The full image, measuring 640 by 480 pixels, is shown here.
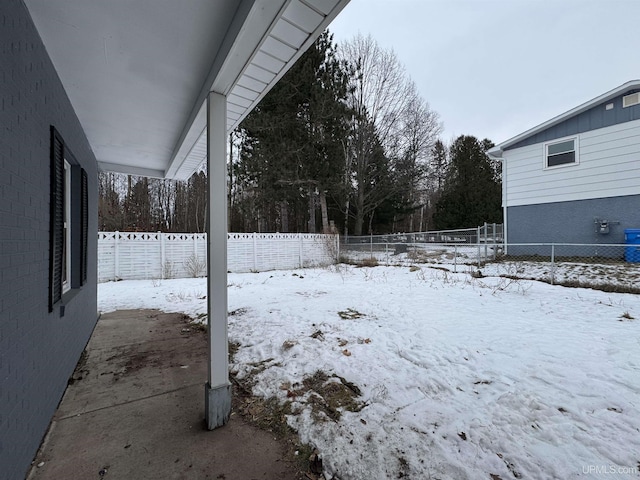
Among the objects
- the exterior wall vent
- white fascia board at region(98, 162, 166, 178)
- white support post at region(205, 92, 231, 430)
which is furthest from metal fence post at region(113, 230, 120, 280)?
the exterior wall vent

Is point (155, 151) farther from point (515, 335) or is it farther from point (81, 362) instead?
point (515, 335)

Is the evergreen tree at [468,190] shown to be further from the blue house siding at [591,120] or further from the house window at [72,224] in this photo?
the house window at [72,224]

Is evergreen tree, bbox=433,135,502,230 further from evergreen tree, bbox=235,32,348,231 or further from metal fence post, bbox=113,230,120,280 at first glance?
metal fence post, bbox=113,230,120,280

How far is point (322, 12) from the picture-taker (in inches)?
55.4

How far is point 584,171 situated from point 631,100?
6.59 ft

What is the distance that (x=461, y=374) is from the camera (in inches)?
101

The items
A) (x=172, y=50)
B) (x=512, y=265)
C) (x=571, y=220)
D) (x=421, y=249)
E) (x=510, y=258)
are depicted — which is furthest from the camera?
(x=421, y=249)

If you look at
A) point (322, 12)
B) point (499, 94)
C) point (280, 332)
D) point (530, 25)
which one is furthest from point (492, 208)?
point (322, 12)

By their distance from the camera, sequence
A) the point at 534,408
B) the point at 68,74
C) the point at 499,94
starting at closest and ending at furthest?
the point at 534,408 → the point at 68,74 → the point at 499,94

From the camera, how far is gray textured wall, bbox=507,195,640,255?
308 inches

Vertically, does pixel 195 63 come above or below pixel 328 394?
above

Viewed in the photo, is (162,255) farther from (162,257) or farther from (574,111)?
(574,111)

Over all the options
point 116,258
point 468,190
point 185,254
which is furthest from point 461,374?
point 468,190

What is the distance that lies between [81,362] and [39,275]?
5.85 ft
